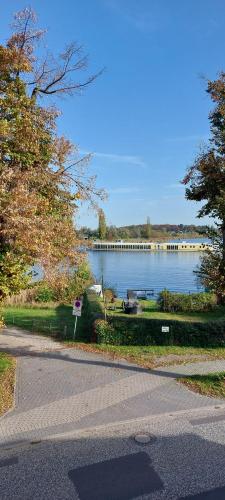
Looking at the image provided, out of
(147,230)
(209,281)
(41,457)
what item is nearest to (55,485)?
(41,457)

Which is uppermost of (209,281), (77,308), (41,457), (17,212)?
(17,212)

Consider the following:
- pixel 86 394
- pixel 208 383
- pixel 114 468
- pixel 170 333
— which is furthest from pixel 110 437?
pixel 170 333

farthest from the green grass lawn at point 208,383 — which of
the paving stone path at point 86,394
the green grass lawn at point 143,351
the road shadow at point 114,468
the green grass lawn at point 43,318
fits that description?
the green grass lawn at point 43,318

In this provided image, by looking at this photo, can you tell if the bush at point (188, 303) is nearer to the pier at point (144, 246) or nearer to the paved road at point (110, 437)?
the paved road at point (110, 437)

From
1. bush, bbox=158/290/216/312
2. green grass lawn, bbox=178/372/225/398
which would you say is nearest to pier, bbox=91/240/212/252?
bush, bbox=158/290/216/312

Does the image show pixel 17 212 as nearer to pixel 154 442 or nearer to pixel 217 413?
pixel 154 442

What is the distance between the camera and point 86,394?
1070 centimetres

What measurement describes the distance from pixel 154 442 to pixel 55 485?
2248 millimetres

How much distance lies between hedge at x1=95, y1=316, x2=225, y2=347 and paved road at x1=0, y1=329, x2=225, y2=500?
285cm

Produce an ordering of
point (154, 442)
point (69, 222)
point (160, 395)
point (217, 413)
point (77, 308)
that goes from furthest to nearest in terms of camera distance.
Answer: point (77, 308), point (69, 222), point (160, 395), point (217, 413), point (154, 442)

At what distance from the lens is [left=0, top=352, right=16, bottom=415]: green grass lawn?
1007 cm

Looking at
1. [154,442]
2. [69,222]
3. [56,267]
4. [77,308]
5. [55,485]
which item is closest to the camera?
[55,485]

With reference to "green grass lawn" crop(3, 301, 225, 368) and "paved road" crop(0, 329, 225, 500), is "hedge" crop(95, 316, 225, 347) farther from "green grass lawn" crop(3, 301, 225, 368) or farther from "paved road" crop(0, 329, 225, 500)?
"paved road" crop(0, 329, 225, 500)

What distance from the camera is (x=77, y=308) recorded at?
56.9 ft
